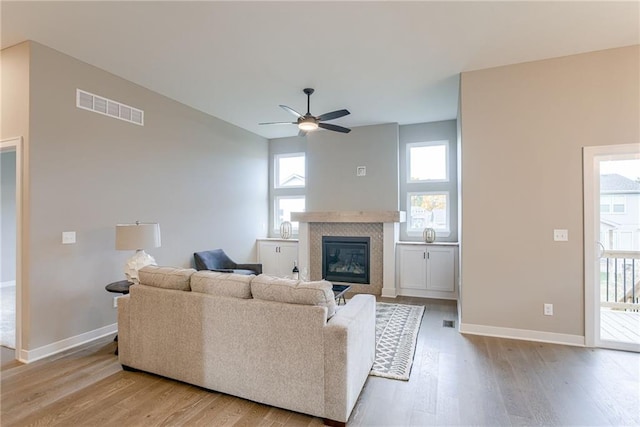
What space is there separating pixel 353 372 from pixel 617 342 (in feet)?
9.92

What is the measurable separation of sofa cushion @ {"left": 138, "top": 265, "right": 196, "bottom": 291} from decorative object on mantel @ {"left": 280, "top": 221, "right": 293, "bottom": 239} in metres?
3.90

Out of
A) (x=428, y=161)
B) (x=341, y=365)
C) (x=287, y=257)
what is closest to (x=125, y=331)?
(x=341, y=365)

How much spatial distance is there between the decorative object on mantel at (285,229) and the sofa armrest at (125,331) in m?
3.97

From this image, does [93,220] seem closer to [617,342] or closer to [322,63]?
[322,63]

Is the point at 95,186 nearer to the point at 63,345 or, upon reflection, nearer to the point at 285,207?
the point at 63,345

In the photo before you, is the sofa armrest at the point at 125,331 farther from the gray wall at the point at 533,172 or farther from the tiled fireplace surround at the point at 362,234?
the tiled fireplace surround at the point at 362,234

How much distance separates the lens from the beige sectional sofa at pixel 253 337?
6.91 feet

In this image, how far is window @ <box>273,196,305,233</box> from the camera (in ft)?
22.9

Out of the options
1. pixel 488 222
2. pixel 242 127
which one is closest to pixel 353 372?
pixel 488 222

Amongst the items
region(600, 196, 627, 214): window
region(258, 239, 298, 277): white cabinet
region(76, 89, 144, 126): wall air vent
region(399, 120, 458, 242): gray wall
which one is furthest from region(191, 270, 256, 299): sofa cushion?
region(399, 120, 458, 242): gray wall

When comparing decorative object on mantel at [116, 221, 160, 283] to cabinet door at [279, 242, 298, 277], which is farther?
cabinet door at [279, 242, 298, 277]

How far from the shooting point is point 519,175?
3.63m

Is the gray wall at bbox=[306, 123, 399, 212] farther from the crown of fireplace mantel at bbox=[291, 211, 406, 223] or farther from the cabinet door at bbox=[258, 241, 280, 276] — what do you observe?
the cabinet door at bbox=[258, 241, 280, 276]

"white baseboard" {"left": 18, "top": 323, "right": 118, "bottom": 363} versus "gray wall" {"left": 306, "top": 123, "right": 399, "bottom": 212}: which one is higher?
"gray wall" {"left": 306, "top": 123, "right": 399, "bottom": 212}
